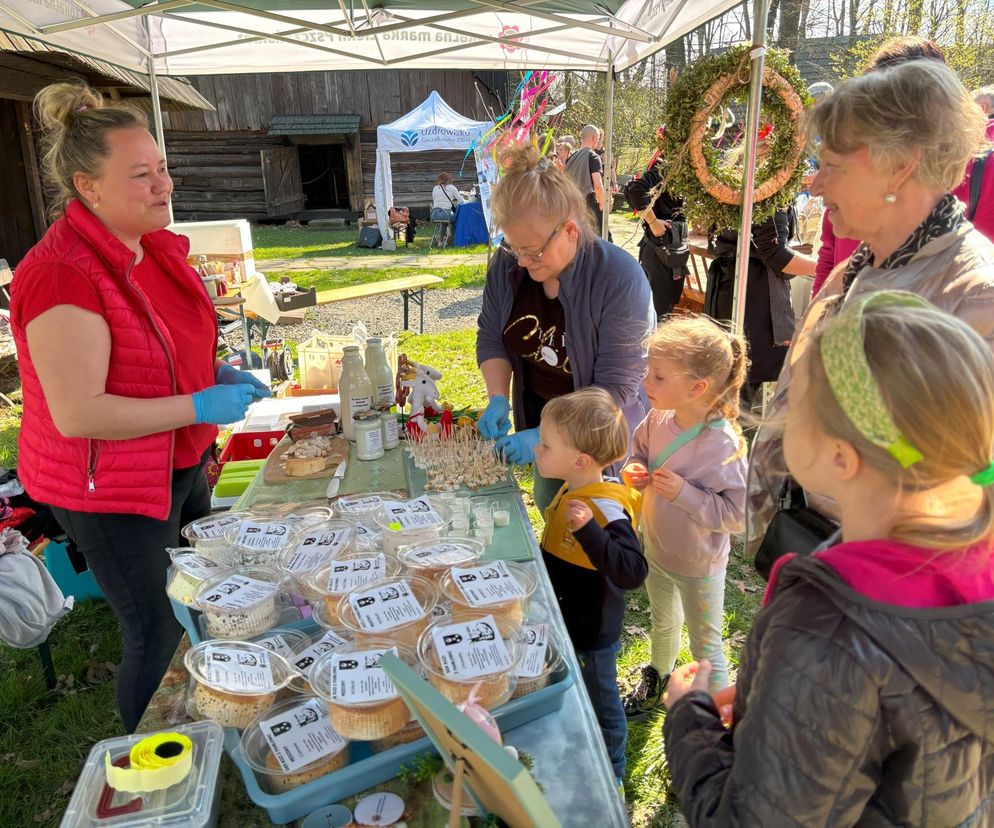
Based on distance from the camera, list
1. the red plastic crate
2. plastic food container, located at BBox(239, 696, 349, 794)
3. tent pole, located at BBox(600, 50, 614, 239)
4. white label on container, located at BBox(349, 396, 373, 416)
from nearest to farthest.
Answer: 1. plastic food container, located at BBox(239, 696, 349, 794)
2. white label on container, located at BBox(349, 396, 373, 416)
3. the red plastic crate
4. tent pole, located at BBox(600, 50, 614, 239)

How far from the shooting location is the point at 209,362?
2.23m

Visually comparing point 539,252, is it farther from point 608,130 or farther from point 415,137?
point 415,137

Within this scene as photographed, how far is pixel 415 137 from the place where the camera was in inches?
607

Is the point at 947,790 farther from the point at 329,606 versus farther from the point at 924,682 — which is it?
the point at 329,606

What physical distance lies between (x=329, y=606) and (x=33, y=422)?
1.15 meters

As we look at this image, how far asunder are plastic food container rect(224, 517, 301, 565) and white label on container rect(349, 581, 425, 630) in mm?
356

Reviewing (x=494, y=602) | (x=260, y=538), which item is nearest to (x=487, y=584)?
(x=494, y=602)

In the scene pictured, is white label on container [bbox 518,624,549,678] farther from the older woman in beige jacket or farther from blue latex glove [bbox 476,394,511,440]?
blue latex glove [bbox 476,394,511,440]

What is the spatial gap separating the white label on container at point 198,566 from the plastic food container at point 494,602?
1.79ft

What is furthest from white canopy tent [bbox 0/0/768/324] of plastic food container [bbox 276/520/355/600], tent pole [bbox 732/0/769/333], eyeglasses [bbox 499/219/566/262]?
plastic food container [bbox 276/520/355/600]

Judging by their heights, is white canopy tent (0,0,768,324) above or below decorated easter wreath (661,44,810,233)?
above

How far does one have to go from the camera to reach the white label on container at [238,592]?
4.70 ft

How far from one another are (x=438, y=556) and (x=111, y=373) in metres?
1.03

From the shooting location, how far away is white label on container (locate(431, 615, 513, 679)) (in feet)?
3.96
